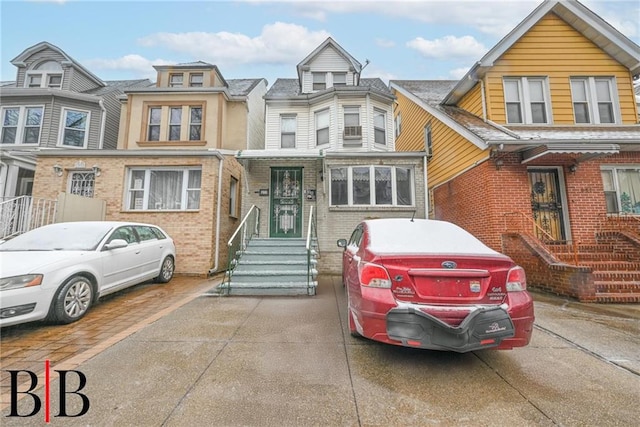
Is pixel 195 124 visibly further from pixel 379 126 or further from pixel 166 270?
pixel 379 126

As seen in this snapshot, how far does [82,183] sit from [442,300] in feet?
36.0

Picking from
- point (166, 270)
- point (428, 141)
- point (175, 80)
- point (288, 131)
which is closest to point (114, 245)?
point (166, 270)

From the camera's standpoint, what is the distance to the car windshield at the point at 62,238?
4691 millimetres

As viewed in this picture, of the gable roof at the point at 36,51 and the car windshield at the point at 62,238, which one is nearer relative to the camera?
the car windshield at the point at 62,238

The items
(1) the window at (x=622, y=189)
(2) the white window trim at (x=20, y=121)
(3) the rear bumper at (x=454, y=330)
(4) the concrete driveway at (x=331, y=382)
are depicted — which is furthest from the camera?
(2) the white window trim at (x=20, y=121)

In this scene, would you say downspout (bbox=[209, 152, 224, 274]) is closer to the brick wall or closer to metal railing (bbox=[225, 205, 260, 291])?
the brick wall

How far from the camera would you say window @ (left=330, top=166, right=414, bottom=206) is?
961cm

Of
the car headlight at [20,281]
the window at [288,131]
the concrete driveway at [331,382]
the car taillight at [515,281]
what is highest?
the window at [288,131]

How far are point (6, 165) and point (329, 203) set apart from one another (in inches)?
439

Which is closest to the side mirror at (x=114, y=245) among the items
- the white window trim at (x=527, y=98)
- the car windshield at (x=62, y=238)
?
the car windshield at (x=62, y=238)

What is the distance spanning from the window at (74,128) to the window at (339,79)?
1183 cm

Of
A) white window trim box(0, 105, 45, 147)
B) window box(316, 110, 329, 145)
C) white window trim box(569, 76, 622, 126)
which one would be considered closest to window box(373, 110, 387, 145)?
window box(316, 110, 329, 145)

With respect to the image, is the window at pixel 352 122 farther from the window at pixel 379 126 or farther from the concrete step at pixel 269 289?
the concrete step at pixel 269 289

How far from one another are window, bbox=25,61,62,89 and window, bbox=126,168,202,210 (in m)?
10.0
